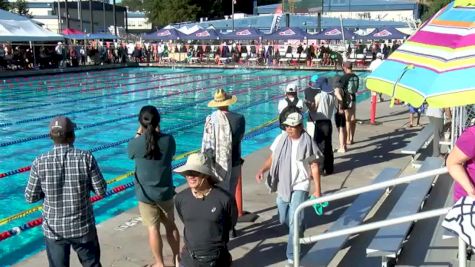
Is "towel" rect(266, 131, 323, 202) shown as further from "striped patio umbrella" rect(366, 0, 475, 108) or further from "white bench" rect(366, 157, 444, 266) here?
"striped patio umbrella" rect(366, 0, 475, 108)

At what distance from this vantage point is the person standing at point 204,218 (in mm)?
3422

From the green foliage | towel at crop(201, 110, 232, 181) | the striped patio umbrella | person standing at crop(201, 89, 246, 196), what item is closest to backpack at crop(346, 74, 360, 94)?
person standing at crop(201, 89, 246, 196)

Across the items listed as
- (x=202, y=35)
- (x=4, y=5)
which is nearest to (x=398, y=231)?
(x=202, y=35)

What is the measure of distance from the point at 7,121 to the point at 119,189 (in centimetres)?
771

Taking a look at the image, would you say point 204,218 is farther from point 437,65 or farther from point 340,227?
point 340,227

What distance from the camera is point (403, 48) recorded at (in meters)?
3.59

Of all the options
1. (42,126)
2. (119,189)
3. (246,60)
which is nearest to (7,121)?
(42,126)

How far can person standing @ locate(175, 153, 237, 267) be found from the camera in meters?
3.42

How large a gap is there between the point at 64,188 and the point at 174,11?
5952 cm

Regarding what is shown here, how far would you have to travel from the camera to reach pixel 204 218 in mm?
3424

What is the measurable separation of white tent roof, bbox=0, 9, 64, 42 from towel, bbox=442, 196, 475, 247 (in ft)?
82.8

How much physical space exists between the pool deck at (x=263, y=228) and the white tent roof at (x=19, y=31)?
64.0 feet

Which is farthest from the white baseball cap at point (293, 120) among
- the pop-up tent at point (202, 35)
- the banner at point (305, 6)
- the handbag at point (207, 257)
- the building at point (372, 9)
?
the building at point (372, 9)

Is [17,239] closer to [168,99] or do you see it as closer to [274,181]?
[274,181]
